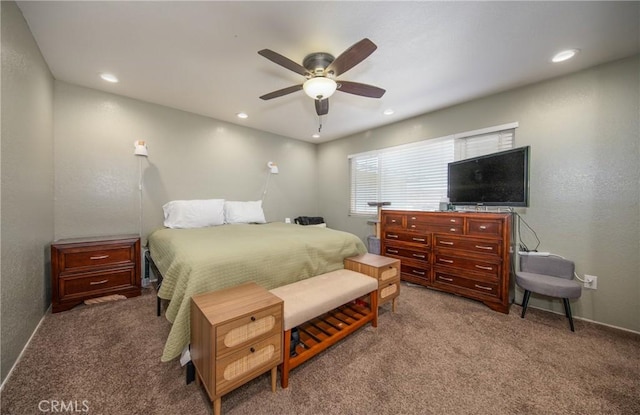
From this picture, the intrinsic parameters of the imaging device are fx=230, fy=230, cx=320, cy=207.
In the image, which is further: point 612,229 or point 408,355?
point 612,229

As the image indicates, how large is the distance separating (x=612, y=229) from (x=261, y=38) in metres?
3.53

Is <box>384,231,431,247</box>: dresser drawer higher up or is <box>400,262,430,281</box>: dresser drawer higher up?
<box>384,231,431,247</box>: dresser drawer

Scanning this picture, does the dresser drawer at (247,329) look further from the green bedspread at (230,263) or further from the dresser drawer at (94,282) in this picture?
the dresser drawer at (94,282)

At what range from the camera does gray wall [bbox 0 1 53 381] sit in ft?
4.80

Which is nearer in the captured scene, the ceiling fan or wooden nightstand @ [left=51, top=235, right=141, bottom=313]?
the ceiling fan

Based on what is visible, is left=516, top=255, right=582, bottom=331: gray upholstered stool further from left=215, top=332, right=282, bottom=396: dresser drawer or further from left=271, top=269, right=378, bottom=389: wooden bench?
left=215, top=332, right=282, bottom=396: dresser drawer

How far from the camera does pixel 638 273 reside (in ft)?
6.62

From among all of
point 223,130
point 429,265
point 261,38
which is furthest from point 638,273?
point 223,130

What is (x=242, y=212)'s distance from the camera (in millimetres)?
3572

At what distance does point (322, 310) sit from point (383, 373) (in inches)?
21.9

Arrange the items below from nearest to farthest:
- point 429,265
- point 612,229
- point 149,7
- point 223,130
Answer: point 149,7, point 612,229, point 429,265, point 223,130

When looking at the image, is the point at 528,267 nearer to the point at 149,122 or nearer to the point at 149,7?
the point at 149,7

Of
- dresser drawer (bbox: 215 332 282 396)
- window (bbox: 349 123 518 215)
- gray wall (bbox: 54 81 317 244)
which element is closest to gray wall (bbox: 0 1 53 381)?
gray wall (bbox: 54 81 317 244)

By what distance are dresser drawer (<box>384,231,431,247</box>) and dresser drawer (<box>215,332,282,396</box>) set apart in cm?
223
